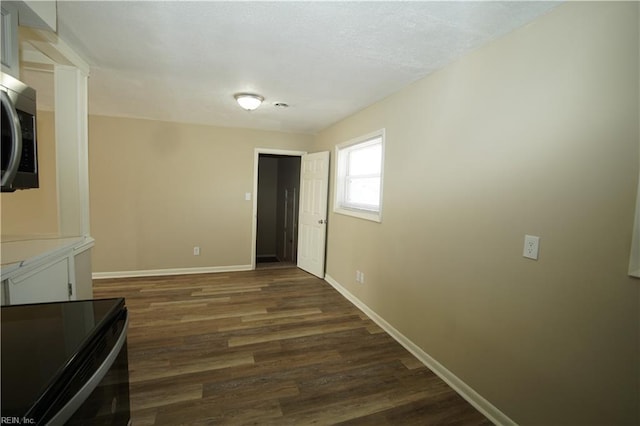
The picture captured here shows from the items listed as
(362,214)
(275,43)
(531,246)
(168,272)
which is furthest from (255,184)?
(531,246)

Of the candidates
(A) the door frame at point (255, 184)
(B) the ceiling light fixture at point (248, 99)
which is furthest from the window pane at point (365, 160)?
(B) the ceiling light fixture at point (248, 99)

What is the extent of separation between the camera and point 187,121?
167 inches

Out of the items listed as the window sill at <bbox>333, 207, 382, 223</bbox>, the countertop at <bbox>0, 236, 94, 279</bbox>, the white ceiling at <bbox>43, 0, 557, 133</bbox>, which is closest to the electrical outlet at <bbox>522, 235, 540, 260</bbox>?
the white ceiling at <bbox>43, 0, 557, 133</bbox>

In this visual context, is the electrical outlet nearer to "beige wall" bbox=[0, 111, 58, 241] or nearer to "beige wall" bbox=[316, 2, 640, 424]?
"beige wall" bbox=[316, 2, 640, 424]

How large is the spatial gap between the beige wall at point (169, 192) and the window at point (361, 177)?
1.36 meters

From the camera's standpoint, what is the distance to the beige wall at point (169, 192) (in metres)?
4.08

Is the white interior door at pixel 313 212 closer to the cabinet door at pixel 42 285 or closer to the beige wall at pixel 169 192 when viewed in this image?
the beige wall at pixel 169 192

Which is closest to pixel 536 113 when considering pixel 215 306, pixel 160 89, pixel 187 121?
pixel 160 89

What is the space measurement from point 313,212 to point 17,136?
364 cm

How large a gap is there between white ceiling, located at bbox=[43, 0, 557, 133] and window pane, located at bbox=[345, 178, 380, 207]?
3.15ft

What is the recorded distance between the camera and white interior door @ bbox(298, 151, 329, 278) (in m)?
4.40

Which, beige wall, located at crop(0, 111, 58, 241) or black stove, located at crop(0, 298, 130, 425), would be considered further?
beige wall, located at crop(0, 111, 58, 241)

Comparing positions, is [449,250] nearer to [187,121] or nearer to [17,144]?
[17,144]

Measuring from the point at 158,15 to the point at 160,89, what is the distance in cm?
141
